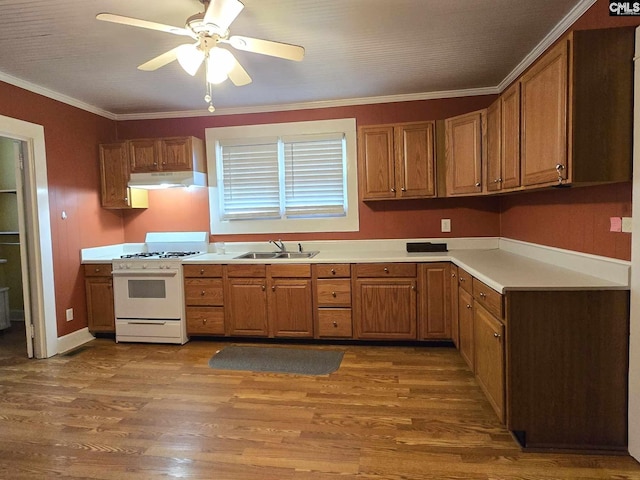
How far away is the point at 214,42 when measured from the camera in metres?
2.12

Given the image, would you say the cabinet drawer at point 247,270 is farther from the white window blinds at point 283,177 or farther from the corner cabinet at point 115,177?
the corner cabinet at point 115,177

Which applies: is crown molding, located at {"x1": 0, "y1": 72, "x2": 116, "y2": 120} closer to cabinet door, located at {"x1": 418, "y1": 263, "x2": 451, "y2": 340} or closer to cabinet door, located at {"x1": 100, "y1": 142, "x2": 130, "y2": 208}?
cabinet door, located at {"x1": 100, "y1": 142, "x2": 130, "y2": 208}

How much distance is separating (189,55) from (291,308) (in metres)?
2.31

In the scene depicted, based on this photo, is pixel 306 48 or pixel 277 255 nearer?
pixel 306 48

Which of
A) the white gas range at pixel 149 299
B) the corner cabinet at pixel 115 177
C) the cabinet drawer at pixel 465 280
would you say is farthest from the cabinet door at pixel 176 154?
the cabinet drawer at pixel 465 280

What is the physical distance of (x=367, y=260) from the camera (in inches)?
137

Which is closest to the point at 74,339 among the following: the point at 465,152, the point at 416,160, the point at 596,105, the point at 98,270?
the point at 98,270

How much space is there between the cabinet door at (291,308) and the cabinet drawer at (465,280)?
1348 mm

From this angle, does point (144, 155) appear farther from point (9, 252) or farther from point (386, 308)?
point (386, 308)

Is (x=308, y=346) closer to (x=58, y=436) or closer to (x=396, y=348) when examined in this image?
(x=396, y=348)

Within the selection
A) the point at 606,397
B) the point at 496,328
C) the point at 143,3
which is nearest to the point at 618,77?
the point at 496,328

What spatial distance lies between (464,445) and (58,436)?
7.67 feet

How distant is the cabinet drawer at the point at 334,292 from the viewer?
11.7ft

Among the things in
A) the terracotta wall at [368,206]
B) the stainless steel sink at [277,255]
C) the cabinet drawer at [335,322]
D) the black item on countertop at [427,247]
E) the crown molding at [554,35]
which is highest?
the crown molding at [554,35]
